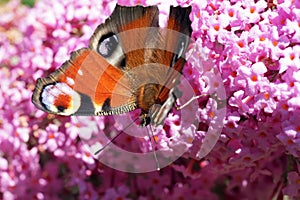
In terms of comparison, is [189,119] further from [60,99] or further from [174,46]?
[60,99]

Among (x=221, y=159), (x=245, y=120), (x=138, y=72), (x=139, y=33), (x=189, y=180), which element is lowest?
(x=189, y=180)

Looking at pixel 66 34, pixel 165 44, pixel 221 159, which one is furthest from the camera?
pixel 66 34

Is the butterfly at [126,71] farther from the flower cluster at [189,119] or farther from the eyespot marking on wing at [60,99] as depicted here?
the flower cluster at [189,119]

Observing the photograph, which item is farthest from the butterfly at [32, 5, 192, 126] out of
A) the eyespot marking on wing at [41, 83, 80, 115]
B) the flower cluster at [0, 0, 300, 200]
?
the flower cluster at [0, 0, 300, 200]

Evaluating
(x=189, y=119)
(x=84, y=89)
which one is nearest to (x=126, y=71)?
(x=84, y=89)

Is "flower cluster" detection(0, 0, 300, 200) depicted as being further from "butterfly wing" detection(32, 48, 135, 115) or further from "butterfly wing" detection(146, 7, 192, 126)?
"butterfly wing" detection(32, 48, 135, 115)

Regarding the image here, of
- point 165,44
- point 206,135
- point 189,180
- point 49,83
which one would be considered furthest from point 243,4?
point 189,180

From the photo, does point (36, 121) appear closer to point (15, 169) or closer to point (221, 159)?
point (15, 169)
